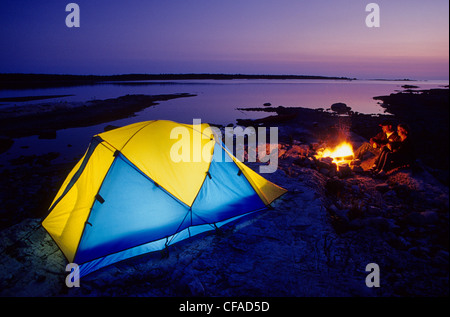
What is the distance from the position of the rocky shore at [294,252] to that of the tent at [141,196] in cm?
29

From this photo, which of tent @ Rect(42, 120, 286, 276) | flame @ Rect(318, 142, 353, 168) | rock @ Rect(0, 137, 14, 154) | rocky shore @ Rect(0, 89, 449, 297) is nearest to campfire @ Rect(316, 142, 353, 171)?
flame @ Rect(318, 142, 353, 168)

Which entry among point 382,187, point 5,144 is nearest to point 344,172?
point 382,187

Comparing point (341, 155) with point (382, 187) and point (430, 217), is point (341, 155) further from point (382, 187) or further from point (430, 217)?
point (430, 217)

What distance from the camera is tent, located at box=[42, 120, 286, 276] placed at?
13.5ft

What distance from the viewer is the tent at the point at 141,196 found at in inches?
162

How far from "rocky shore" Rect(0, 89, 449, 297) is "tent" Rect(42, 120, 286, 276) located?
0.29 metres

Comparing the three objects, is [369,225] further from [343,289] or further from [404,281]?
[343,289]

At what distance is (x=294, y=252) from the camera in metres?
4.19

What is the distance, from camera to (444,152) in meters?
9.80

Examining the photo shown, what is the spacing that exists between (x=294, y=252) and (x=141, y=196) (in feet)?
9.50

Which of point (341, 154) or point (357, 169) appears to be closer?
point (357, 169)

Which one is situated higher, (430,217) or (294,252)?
(430,217)

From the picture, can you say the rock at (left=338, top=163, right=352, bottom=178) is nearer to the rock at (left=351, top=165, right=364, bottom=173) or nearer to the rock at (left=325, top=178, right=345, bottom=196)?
the rock at (left=351, top=165, right=364, bottom=173)

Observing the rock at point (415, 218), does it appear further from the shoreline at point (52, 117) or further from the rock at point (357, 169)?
the shoreline at point (52, 117)
